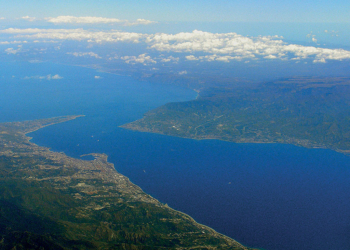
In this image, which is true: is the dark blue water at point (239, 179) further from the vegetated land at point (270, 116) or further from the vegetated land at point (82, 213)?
Answer: the vegetated land at point (270, 116)

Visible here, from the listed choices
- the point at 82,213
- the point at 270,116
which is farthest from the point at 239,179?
the point at 270,116

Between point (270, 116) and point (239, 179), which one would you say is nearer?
point (239, 179)

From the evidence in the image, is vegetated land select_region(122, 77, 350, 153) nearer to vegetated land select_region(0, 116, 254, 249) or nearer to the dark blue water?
the dark blue water

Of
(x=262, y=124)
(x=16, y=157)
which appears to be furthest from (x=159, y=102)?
(x=16, y=157)

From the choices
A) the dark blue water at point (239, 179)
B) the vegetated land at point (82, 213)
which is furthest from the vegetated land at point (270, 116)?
the vegetated land at point (82, 213)

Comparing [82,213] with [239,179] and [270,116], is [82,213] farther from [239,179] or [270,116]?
[270,116]

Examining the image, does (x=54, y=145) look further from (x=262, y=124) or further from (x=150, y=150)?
(x=262, y=124)

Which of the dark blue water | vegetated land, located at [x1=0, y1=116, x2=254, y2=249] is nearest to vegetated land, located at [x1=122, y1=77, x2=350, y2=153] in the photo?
the dark blue water
